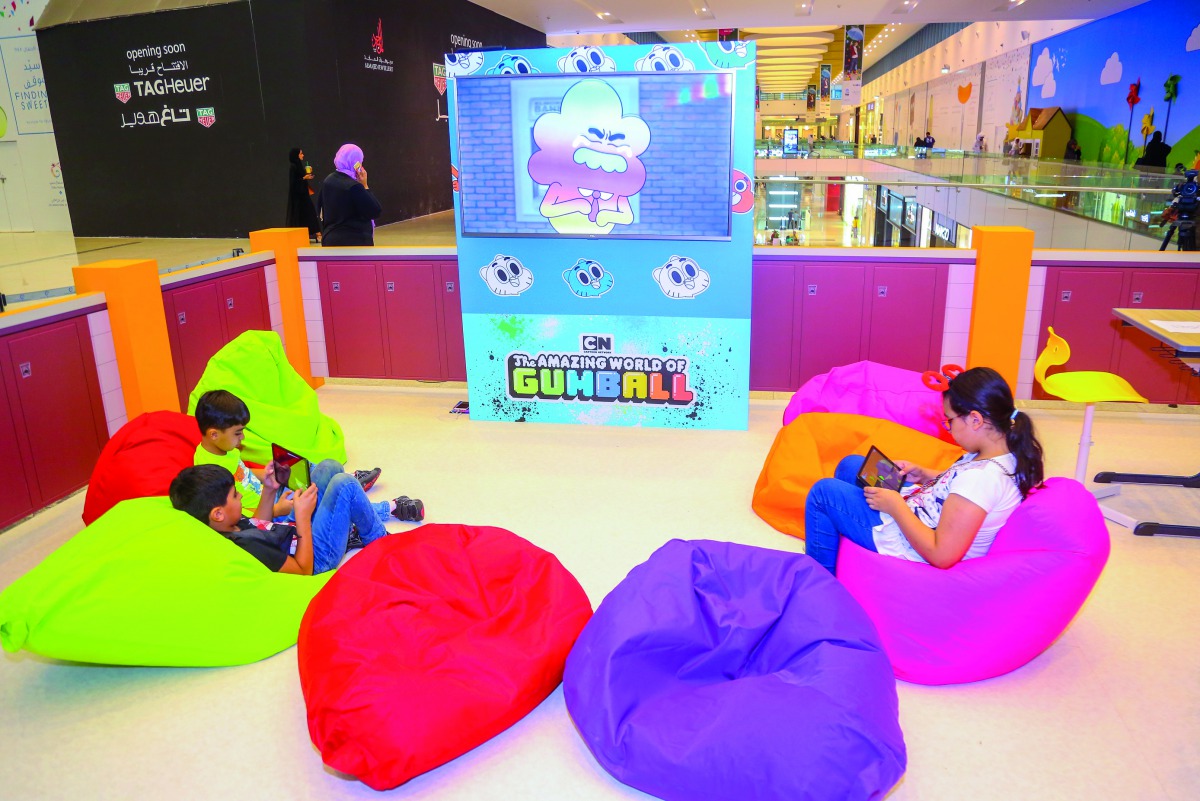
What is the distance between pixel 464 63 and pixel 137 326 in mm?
2391

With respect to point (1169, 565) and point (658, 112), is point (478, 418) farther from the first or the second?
point (1169, 565)

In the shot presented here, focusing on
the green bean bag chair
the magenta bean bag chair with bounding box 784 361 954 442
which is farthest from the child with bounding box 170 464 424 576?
the magenta bean bag chair with bounding box 784 361 954 442

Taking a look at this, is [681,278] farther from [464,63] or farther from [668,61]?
[464,63]

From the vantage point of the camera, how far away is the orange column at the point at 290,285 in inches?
240

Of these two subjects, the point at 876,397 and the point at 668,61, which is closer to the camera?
the point at 876,397

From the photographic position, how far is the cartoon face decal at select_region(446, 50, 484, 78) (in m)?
4.93

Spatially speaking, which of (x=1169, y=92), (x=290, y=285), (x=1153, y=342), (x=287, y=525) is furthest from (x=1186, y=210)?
(x=1169, y=92)

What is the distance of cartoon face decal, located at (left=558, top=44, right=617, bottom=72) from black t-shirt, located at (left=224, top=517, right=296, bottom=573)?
2952mm

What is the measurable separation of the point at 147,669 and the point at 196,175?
9644 mm

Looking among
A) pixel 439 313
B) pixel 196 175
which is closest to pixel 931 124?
pixel 196 175

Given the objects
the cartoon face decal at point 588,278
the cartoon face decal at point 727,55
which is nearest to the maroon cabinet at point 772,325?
the cartoon face decal at point 588,278

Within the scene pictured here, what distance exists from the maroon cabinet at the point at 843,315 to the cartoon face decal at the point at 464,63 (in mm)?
2153

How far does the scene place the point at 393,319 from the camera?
6176 millimetres

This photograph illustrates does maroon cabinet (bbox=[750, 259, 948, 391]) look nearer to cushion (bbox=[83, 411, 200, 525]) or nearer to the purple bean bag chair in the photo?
the purple bean bag chair
